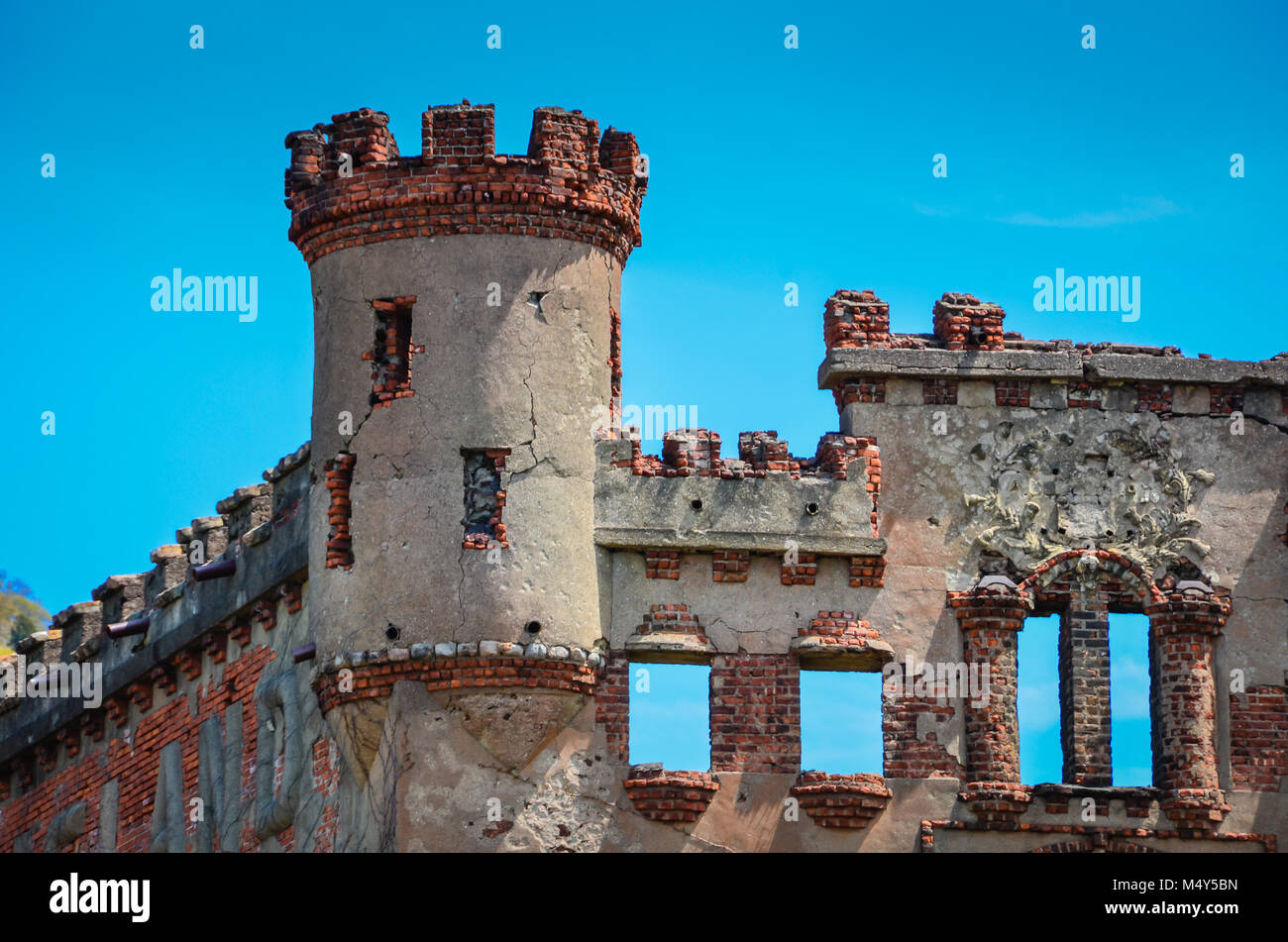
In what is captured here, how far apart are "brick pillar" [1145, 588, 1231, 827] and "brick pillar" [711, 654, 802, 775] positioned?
4.20 m

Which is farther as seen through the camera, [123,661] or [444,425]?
[123,661]

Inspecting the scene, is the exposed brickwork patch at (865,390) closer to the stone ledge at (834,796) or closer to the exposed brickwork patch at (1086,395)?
the exposed brickwork patch at (1086,395)

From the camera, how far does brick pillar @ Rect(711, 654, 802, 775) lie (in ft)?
108

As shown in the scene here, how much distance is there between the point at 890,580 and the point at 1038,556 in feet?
5.69

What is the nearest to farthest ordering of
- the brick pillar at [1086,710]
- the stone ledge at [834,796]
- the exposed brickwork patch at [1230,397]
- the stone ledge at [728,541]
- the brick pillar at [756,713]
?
the stone ledge at [834,796]
the brick pillar at [756,713]
the stone ledge at [728,541]
the brick pillar at [1086,710]
the exposed brickwork patch at [1230,397]

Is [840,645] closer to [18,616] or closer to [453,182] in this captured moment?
[453,182]

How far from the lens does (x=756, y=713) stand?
33219 millimetres

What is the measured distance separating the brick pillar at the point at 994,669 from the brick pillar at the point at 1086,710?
60cm

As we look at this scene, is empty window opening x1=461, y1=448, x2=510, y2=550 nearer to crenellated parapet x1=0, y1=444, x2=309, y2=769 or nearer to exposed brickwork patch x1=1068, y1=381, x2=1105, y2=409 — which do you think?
crenellated parapet x1=0, y1=444, x2=309, y2=769

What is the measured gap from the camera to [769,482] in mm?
33719

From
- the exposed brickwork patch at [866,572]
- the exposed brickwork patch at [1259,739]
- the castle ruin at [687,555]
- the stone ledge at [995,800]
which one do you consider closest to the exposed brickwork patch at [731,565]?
the castle ruin at [687,555]

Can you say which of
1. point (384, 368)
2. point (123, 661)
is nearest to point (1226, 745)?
point (384, 368)

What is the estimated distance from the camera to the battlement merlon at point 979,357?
3434 centimetres

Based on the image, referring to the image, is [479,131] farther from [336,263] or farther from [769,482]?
[769,482]
